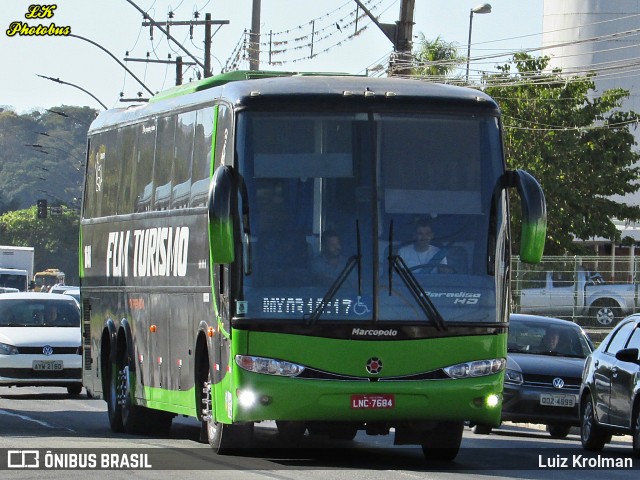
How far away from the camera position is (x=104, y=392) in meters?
20.9

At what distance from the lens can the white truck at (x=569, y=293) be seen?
36.6 meters

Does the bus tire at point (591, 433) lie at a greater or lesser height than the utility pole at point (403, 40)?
lesser

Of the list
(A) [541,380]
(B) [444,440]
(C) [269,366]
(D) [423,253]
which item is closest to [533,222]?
(D) [423,253]

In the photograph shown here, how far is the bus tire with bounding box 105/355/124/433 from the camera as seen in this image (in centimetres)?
1983

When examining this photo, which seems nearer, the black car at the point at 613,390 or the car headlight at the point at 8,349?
the black car at the point at 613,390

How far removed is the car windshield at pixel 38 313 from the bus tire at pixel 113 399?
6.73 meters

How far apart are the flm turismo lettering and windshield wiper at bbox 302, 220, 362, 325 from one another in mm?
2673

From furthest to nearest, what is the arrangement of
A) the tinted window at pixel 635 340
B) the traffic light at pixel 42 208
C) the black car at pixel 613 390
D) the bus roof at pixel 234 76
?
1. the traffic light at pixel 42 208
2. the tinted window at pixel 635 340
3. the black car at pixel 613 390
4. the bus roof at pixel 234 76

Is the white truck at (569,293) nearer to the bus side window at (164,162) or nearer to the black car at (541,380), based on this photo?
the black car at (541,380)

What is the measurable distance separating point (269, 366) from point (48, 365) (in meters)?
12.2

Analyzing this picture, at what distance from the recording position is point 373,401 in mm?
14258

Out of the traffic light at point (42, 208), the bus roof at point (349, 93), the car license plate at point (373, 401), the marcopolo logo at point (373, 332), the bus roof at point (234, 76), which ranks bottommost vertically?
the car license plate at point (373, 401)

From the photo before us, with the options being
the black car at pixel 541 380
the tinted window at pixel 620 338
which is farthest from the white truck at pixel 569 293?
the tinted window at pixel 620 338

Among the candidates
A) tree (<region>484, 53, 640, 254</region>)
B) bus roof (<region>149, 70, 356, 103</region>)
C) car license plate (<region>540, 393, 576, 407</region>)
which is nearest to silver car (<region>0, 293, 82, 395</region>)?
car license plate (<region>540, 393, 576, 407</region>)
